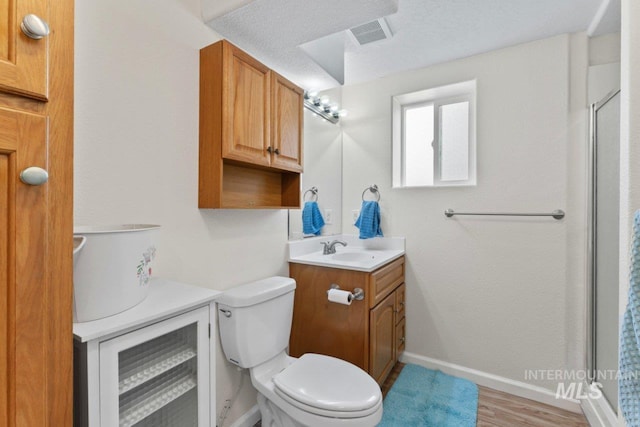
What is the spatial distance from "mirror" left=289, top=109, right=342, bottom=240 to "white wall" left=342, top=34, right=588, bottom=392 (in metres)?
0.44

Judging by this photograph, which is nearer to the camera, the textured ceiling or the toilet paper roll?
the textured ceiling

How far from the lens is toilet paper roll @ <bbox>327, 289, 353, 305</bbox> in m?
1.63

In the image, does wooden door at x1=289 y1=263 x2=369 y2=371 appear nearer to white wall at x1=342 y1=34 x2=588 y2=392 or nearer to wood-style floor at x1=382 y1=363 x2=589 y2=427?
wood-style floor at x1=382 y1=363 x2=589 y2=427

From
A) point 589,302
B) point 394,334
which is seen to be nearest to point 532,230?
point 589,302

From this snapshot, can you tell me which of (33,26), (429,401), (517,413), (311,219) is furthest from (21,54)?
(517,413)

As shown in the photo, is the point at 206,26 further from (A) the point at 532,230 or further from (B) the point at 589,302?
(B) the point at 589,302

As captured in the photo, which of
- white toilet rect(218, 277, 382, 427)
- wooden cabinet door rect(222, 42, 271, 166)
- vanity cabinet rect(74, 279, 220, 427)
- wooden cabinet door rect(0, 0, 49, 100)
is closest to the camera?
wooden cabinet door rect(0, 0, 49, 100)

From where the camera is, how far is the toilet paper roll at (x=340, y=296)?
5.33 ft

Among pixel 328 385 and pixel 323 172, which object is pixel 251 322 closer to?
pixel 328 385

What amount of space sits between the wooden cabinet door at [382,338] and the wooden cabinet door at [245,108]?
3.71ft

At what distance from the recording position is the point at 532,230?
1906mm

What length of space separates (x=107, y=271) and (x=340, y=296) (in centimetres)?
116

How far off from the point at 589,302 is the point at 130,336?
2.34 metres

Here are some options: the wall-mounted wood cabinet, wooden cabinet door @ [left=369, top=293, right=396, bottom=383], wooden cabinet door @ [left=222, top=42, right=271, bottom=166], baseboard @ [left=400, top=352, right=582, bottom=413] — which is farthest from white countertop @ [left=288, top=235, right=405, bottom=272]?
baseboard @ [left=400, top=352, right=582, bottom=413]
